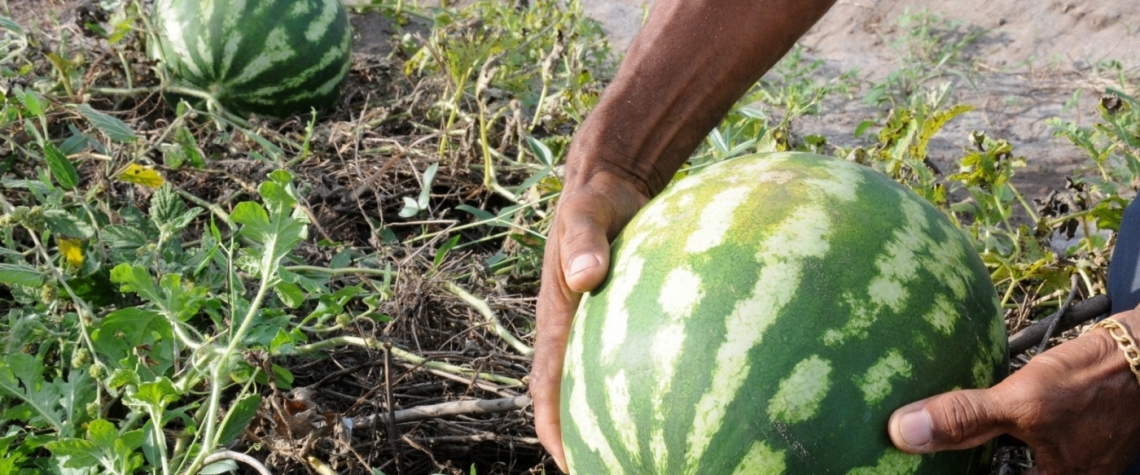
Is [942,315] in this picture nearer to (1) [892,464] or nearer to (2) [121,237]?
(1) [892,464]

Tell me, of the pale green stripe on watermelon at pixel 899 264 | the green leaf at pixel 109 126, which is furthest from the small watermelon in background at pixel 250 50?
the pale green stripe on watermelon at pixel 899 264

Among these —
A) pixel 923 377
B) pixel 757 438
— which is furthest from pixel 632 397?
pixel 923 377

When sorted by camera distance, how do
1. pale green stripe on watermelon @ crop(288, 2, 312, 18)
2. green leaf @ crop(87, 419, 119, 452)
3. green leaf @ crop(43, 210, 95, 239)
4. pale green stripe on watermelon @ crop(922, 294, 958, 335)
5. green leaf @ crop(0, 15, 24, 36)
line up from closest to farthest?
pale green stripe on watermelon @ crop(922, 294, 958, 335)
green leaf @ crop(87, 419, 119, 452)
green leaf @ crop(43, 210, 95, 239)
green leaf @ crop(0, 15, 24, 36)
pale green stripe on watermelon @ crop(288, 2, 312, 18)

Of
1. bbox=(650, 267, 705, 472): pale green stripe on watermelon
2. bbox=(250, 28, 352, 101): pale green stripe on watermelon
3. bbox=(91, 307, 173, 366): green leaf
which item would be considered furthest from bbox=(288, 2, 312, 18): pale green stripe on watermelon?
bbox=(650, 267, 705, 472): pale green stripe on watermelon

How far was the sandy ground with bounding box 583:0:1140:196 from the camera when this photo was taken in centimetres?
406

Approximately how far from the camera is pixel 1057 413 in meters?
1.32

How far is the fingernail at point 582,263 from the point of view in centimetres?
151

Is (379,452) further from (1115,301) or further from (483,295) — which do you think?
(1115,301)

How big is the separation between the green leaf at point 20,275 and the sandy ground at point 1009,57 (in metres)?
2.75

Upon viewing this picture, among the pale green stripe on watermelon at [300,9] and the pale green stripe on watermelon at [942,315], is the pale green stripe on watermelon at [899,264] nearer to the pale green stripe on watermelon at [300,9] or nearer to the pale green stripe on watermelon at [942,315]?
the pale green stripe on watermelon at [942,315]

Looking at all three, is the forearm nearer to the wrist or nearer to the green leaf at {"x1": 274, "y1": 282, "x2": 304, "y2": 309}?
the green leaf at {"x1": 274, "y1": 282, "x2": 304, "y2": 309}

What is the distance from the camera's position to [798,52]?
4941 millimetres

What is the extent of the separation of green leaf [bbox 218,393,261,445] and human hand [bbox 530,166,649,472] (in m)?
0.47

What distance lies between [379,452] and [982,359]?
3.59ft
